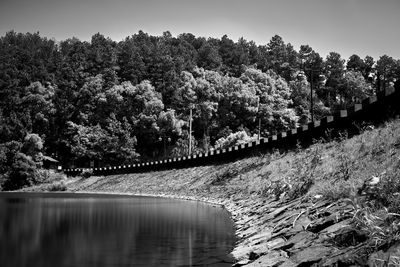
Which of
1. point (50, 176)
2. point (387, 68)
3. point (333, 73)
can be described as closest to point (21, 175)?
point (50, 176)

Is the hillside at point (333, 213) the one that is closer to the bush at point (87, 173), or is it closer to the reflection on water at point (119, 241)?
the reflection on water at point (119, 241)

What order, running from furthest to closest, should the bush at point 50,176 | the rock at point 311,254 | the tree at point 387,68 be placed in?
1. the tree at point 387,68
2. the bush at point 50,176
3. the rock at point 311,254

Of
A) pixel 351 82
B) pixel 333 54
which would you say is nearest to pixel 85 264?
pixel 351 82

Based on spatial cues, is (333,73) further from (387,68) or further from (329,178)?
(329,178)

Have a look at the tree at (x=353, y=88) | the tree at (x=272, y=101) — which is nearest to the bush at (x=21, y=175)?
the tree at (x=272, y=101)

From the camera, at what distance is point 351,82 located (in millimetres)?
134250

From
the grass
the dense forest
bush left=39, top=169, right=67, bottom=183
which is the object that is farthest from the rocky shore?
bush left=39, top=169, right=67, bottom=183

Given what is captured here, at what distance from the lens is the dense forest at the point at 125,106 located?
8625cm

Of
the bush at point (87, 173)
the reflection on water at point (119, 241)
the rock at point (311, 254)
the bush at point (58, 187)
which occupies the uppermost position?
the rock at point (311, 254)

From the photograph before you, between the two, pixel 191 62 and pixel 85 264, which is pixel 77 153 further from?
pixel 85 264

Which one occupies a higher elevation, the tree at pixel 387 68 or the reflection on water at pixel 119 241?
the tree at pixel 387 68

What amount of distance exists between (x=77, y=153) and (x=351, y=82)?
7969 cm

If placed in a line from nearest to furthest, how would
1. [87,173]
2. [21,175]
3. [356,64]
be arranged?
[87,173] < [21,175] < [356,64]

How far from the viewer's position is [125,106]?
9619cm
